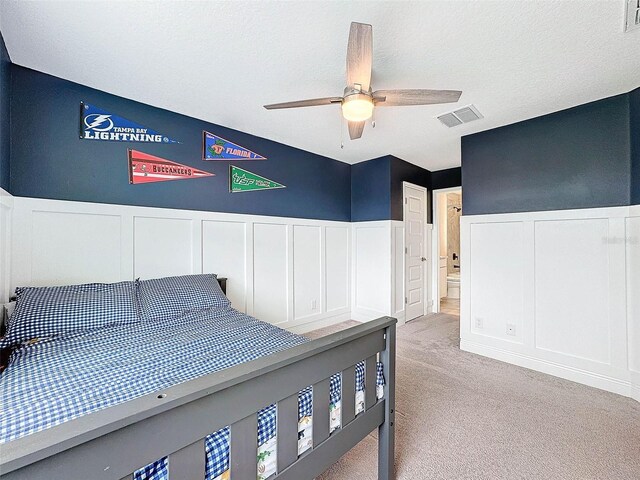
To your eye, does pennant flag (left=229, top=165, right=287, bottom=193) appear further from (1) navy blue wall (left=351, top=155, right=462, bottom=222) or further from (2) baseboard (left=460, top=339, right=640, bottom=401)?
(2) baseboard (left=460, top=339, right=640, bottom=401)

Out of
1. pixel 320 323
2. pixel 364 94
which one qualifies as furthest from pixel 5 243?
pixel 320 323

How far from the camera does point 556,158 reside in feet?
8.72

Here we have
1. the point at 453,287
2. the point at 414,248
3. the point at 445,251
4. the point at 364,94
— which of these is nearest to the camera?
the point at 364,94

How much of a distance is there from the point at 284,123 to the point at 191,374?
8.16ft

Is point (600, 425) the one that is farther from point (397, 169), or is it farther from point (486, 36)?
point (397, 169)

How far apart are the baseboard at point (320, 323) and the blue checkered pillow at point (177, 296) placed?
4.84 ft

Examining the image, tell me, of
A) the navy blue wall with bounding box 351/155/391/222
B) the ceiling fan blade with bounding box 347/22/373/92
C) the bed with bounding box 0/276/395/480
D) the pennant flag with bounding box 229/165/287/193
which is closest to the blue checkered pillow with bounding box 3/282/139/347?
the bed with bounding box 0/276/395/480

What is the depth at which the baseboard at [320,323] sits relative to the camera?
3.71m

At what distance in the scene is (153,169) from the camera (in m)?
2.58

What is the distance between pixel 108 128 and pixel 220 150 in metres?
0.96

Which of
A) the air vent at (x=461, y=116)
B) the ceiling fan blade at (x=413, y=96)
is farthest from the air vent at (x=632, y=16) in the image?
the air vent at (x=461, y=116)

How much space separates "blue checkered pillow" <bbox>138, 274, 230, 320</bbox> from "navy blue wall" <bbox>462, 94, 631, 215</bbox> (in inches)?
111

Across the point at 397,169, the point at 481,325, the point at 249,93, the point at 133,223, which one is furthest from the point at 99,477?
the point at 397,169

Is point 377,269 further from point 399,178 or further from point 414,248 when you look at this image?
point 399,178
